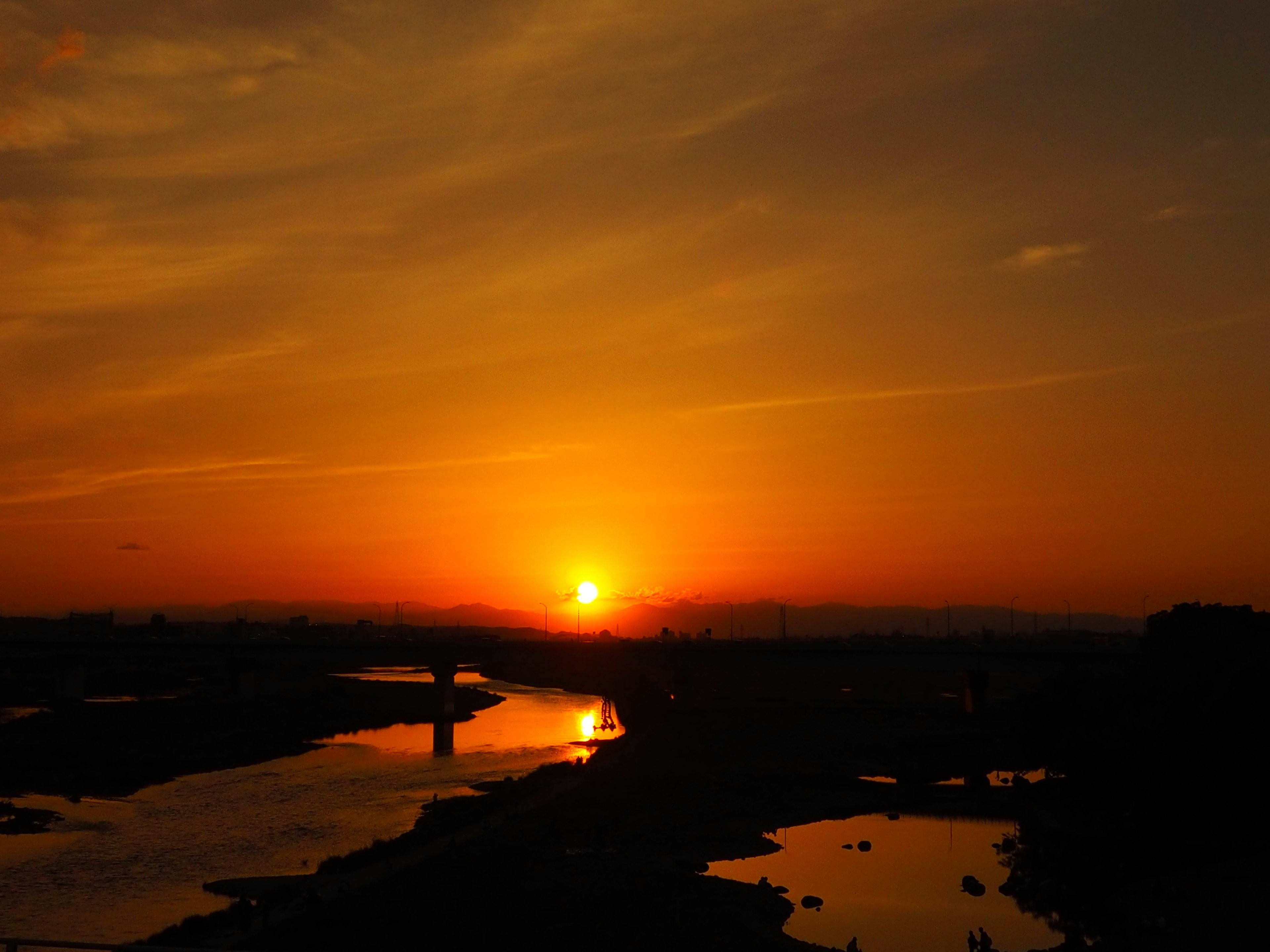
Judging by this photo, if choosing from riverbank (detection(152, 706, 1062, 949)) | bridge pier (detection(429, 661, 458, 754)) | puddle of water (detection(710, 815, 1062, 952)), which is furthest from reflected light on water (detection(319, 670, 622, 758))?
puddle of water (detection(710, 815, 1062, 952))

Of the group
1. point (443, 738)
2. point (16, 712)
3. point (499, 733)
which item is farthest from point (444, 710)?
point (16, 712)

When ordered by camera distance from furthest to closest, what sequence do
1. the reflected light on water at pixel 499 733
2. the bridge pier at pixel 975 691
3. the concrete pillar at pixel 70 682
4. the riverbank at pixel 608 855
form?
1. the concrete pillar at pixel 70 682
2. the bridge pier at pixel 975 691
3. the reflected light on water at pixel 499 733
4. the riverbank at pixel 608 855

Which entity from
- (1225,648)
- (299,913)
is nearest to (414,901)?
(299,913)

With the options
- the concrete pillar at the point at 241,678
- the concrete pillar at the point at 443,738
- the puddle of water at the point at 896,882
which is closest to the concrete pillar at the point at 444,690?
the concrete pillar at the point at 443,738

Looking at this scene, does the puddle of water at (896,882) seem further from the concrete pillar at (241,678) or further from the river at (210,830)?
the concrete pillar at (241,678)

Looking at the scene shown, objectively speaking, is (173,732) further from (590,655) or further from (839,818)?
(839,818)

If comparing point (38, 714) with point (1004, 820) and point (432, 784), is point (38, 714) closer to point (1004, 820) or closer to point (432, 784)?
point (432, 784)
